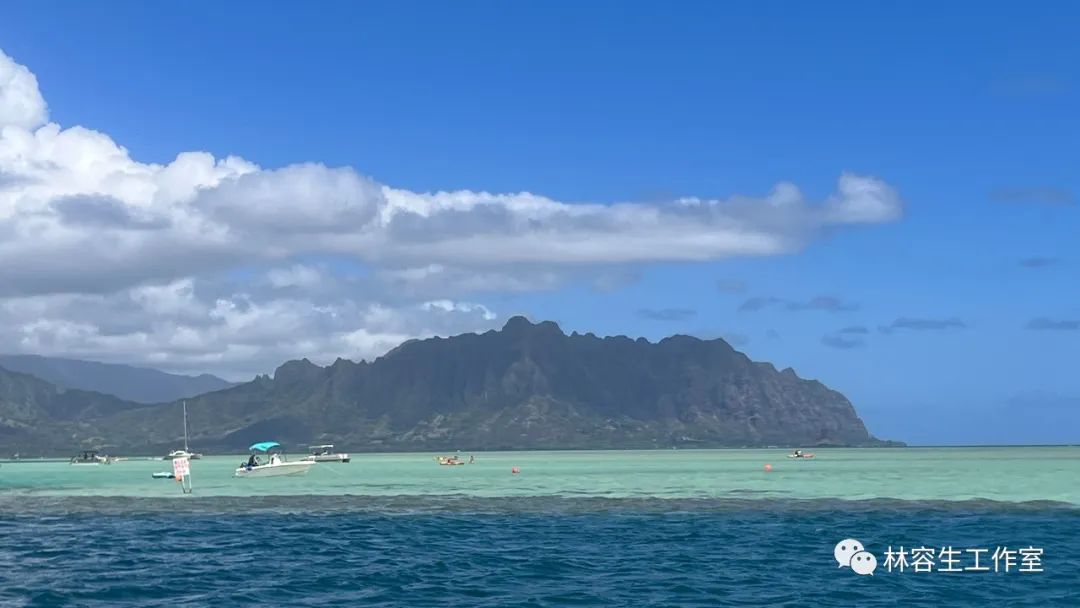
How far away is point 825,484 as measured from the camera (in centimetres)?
12744

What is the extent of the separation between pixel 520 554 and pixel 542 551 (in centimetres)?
182

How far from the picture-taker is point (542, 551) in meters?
57.2

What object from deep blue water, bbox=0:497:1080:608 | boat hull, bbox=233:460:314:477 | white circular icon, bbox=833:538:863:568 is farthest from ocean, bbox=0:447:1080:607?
boat hull, bbox=233:460:314:477

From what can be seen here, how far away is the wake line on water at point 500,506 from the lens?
81.7 m

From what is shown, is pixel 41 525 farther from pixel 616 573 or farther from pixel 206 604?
pixel 616 573

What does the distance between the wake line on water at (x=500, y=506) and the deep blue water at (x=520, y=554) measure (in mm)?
392

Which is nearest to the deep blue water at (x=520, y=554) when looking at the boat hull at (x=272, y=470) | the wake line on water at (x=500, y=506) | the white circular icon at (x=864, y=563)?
the wake line on water at (x=500, y=506)

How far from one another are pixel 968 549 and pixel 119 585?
41.2 meters

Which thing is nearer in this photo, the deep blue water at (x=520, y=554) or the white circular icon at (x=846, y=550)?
the deep blue water at (x=520, y=554)

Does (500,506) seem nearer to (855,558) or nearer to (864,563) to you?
(855,558)

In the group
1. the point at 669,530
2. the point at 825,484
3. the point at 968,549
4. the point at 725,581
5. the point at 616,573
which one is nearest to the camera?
the point at 725,581

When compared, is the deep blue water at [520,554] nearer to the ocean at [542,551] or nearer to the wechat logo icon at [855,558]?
the ocean at [542,551]

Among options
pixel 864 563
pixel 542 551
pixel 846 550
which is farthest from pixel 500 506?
pixel 864 563

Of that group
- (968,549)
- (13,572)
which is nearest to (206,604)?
(13,572)
